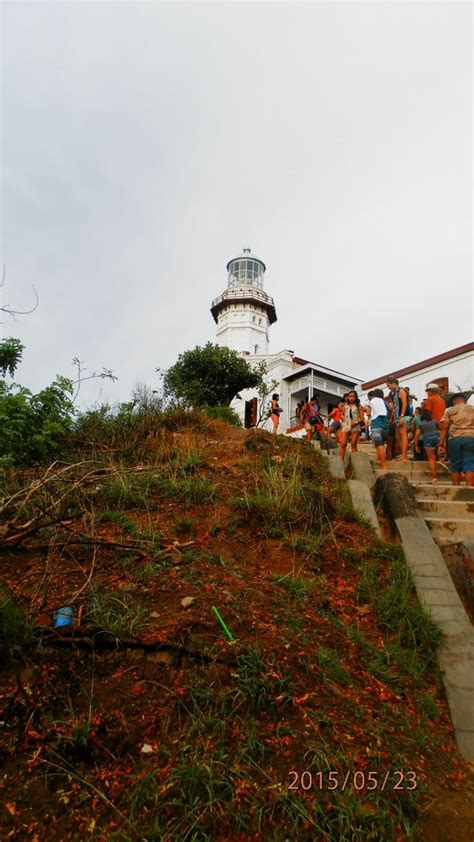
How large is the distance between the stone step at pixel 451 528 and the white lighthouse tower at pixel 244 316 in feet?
99.3

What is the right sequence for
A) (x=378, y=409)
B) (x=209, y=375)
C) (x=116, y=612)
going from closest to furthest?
1. (x=116, y=612)
2. (x=378, y=409)
3. (x=209, y=375)

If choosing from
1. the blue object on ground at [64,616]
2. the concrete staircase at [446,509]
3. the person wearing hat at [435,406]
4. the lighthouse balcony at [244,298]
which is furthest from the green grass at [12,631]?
the lighthouse balcony at [244,298]

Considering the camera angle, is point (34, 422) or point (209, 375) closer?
point (34, 422)

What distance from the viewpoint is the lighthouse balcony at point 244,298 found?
1404 inches

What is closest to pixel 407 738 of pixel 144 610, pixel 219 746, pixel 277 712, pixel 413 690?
pixel 413 690

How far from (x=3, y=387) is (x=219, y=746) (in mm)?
6076

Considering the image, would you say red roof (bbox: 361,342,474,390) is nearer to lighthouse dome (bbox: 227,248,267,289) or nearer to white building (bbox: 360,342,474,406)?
white building (bbox: 360,342,474,406)

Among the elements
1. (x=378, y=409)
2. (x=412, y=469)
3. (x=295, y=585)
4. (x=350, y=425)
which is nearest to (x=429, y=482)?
(x=412, y=469)

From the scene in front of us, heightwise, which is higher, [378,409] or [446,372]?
[446,372]

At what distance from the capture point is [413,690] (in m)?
2.61
